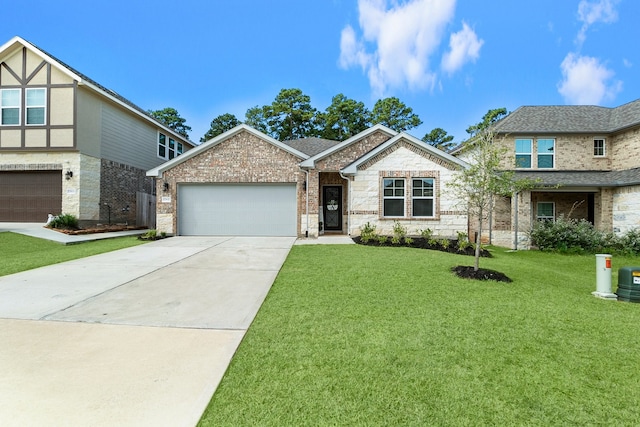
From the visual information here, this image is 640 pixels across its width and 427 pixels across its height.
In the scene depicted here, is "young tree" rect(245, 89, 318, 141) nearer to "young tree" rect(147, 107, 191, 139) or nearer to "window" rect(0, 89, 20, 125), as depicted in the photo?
"young tree" rect(147, 107, 191, 139)

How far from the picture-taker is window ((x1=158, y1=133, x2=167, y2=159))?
20.5m

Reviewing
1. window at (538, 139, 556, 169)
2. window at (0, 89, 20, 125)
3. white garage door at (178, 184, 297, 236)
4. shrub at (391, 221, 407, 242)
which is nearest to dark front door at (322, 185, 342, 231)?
white garage door at (178, 184, 297, 236)

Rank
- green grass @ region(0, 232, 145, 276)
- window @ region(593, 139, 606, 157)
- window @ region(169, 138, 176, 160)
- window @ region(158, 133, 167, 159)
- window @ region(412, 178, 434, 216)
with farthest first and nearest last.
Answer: window @ region(169, 138, 176, 160) < window @ region(158, 133, 167, 159) < window @ region(593, 139, 606, 157) < window @ region(412, 178, 434, 216) < green grass @ region(0, 232, 145, 276)

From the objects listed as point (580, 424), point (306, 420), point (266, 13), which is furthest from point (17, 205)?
A: point (580, 424)

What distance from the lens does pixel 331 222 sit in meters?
15.3

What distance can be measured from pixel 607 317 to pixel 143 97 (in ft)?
128

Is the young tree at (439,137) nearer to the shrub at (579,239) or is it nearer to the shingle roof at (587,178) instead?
the shingle roof at (587,178)

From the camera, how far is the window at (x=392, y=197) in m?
12.9

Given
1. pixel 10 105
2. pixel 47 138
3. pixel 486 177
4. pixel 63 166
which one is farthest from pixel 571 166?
pixel 10 105

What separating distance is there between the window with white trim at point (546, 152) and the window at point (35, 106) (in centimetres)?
2324

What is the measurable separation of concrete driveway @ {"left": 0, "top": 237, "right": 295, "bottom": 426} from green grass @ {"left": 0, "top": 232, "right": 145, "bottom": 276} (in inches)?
41.1

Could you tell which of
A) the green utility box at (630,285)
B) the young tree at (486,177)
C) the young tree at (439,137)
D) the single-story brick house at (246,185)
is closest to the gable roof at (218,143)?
the single-story brick house at (246,185)

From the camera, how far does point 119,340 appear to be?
3402mm

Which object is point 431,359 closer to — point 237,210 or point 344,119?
point 237,210
